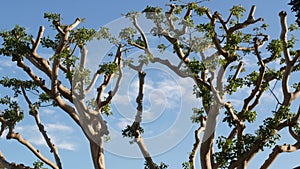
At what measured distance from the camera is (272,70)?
1401cm

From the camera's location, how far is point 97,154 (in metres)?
12.9

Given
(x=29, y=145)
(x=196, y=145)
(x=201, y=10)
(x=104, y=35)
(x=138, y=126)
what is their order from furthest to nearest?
(x=104, y=35)
(x=201, y=10)
(x=29, y=145)
(x=196, y=145)
(x=138, y=126)

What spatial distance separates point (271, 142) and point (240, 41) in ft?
10.8

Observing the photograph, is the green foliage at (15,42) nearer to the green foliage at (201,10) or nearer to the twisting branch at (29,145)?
the twisting branch at (29,145)

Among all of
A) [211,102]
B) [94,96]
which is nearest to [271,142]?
[211,102]

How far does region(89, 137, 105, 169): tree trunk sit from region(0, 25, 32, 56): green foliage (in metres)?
3.27

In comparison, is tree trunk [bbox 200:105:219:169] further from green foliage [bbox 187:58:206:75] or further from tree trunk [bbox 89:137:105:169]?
tree trunk [bbox 89:137:105:169]

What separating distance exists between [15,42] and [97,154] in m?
3.96

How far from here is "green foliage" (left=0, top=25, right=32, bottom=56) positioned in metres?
13.0

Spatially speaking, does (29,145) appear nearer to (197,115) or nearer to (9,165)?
(9,165)

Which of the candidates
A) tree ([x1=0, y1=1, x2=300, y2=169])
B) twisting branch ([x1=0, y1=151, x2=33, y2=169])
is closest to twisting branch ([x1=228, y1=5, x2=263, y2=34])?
tree ([x1=0, y1=1, x2=300, y2=169])

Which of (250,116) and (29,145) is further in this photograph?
(29,145)

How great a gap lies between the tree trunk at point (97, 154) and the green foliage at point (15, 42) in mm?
3271

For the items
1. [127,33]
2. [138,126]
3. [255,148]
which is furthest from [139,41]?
[255,148]
